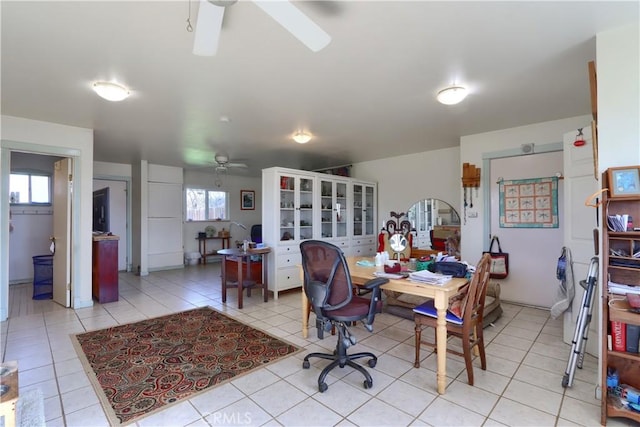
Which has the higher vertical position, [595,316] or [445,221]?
[445,221]

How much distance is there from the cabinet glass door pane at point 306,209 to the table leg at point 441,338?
320cm

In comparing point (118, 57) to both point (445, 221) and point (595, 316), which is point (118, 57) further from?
point (445, 221)

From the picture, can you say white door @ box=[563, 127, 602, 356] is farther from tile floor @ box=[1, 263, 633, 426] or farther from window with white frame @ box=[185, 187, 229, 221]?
window with white frame @ box=[185, 187, 229, 221]

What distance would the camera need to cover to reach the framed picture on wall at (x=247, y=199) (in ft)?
28.1

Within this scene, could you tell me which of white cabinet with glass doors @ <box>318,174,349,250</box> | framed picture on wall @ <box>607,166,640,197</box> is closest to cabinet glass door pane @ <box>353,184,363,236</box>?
white cabinet with glass doors @ <box>318,174,349,250</box>

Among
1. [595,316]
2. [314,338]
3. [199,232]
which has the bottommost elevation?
[314,338]

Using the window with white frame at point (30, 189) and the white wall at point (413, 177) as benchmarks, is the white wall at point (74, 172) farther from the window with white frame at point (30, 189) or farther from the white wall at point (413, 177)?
the white wall at point (413, 177)

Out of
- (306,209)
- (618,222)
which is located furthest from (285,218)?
(618,222)

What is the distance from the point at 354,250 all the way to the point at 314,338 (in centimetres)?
306

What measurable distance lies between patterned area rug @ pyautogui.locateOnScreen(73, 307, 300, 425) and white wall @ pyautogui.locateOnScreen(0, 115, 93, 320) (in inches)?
50.0

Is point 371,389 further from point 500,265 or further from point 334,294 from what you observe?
point 500,265

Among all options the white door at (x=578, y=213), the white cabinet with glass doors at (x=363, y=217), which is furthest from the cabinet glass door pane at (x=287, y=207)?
the white door at (x=578, y=213)

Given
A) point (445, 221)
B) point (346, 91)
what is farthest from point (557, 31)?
point (445, 221)

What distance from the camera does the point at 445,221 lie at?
5148mm
